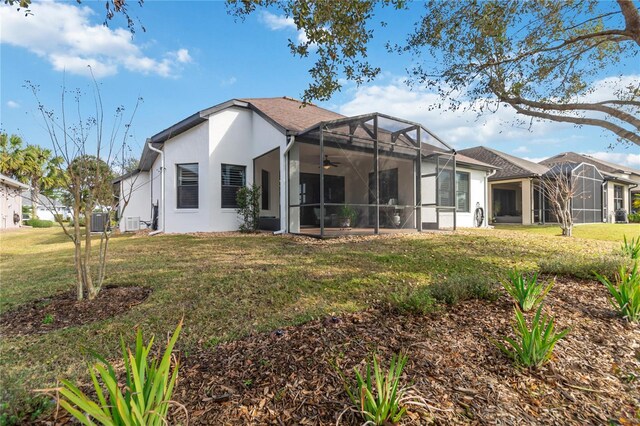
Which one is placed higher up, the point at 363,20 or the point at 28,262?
the point at 363,20

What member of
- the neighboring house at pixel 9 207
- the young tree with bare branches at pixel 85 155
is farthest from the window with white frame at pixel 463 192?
the neighboring house at pixel 9 207

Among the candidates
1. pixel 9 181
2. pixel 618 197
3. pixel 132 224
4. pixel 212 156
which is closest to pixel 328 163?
pixel 212 156

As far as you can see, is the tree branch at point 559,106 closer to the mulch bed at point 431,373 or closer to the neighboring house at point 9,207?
the mulch bed at point 431,373

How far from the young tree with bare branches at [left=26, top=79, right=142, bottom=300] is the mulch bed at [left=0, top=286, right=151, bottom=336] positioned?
164mm

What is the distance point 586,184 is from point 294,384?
916 inches

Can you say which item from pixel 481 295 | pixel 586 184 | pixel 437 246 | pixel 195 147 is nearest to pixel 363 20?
pixel 481 295

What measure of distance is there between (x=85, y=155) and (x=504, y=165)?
21618 mm

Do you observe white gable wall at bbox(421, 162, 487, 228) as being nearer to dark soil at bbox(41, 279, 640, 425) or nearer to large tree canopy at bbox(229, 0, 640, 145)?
large tree canopy at bbox(229, 0, 640, 145)

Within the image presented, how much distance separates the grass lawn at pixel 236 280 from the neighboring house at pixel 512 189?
11.9 m

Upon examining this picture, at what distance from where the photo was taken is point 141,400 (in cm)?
141

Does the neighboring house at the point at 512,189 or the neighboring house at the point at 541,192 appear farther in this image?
the neighboring house at the point at 512,189

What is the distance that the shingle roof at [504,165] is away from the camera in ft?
58.6

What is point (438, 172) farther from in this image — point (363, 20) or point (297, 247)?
Answer: point (363, 20)

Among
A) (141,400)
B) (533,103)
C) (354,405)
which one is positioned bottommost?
(354,405)
